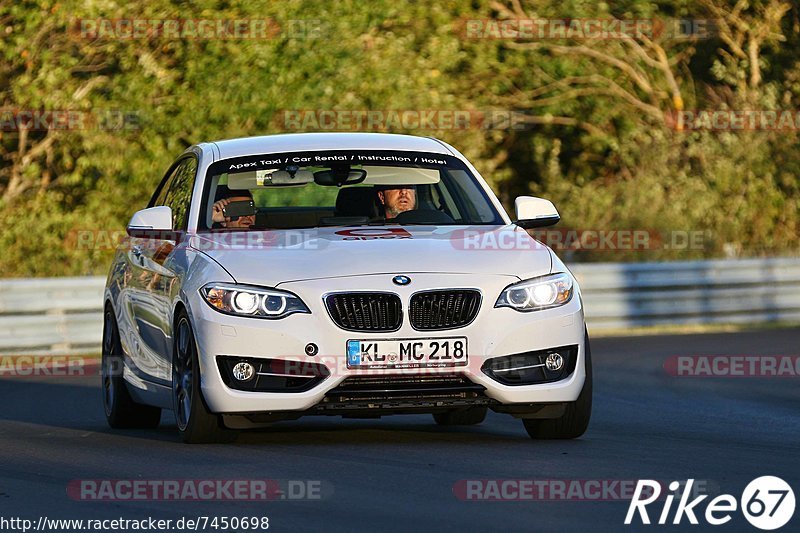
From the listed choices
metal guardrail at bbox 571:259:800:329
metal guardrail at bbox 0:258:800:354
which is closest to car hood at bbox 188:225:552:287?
metal guardrail at bbox 0:258:800:354

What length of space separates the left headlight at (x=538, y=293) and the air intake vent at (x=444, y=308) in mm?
133

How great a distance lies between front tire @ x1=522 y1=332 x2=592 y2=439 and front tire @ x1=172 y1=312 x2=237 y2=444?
64.2 inches

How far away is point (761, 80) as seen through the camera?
102ft

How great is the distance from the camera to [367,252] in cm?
959

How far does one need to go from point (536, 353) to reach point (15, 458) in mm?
2675

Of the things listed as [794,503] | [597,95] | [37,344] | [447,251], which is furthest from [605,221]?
[794,503]

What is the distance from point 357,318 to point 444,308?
1.43ft

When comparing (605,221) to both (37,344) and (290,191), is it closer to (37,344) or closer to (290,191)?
(290,191)

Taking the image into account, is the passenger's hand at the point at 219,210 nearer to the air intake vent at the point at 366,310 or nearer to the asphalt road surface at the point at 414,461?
the asphalt road surface at the point at 414,461

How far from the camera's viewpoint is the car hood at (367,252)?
9.44 meters

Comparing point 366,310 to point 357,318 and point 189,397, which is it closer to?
point 357,318

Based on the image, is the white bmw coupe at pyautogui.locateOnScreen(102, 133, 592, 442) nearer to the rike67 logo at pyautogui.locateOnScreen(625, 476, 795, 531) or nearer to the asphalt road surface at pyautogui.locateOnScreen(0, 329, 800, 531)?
the asphalt road surface at pyautogui.locateOnScreen(0, 329, 800, 531)

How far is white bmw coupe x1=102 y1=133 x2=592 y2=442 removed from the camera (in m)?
9.34

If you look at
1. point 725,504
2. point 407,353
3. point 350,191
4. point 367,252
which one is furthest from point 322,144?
point 725,504
